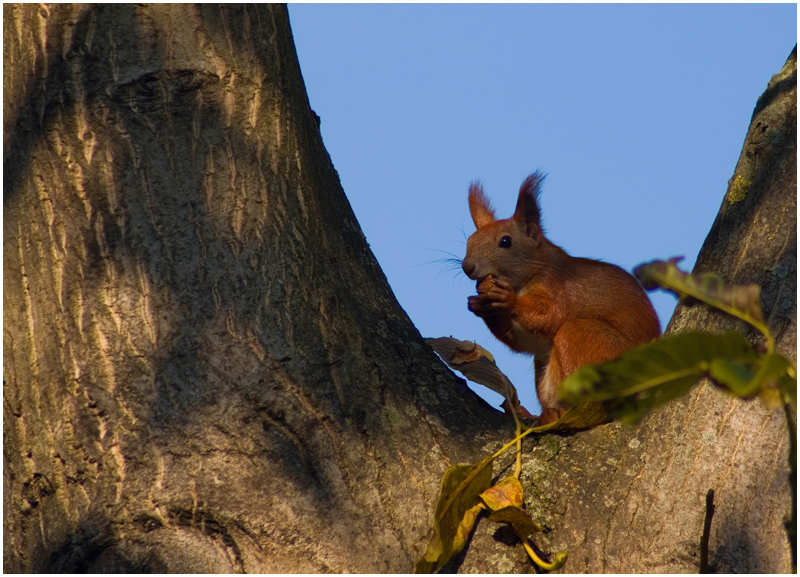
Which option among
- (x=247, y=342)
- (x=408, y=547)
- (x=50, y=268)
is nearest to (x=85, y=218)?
(x=50, y=268)

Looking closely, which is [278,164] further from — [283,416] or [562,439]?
[562,439]

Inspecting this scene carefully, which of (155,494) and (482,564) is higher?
(155,494)

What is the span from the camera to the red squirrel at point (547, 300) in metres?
3.41

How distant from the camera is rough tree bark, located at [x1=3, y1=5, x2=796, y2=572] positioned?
1.89 metres

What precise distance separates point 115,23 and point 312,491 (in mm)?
1396

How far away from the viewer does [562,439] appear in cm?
221

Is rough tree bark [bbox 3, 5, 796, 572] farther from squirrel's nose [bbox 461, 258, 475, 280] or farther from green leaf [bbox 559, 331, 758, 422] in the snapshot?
squirrel's nose [bbox 461, 258, 475, 280]

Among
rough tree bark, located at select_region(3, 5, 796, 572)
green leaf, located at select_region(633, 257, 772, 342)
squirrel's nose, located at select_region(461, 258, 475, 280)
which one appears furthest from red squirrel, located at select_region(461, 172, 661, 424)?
green leaf, located at select_region(633, 257, 772, 342)

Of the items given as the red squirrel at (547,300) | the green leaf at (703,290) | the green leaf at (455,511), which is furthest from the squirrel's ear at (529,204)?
the green leaf at (703,290)

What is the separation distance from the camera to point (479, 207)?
496 centimetres

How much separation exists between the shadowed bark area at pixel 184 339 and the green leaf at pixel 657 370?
47.0 inches

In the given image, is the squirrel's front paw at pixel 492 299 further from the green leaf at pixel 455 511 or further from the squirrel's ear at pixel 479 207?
the green leaf at pixel 455 511

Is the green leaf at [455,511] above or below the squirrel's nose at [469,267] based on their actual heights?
below

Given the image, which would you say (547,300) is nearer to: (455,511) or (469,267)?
(469,267)
